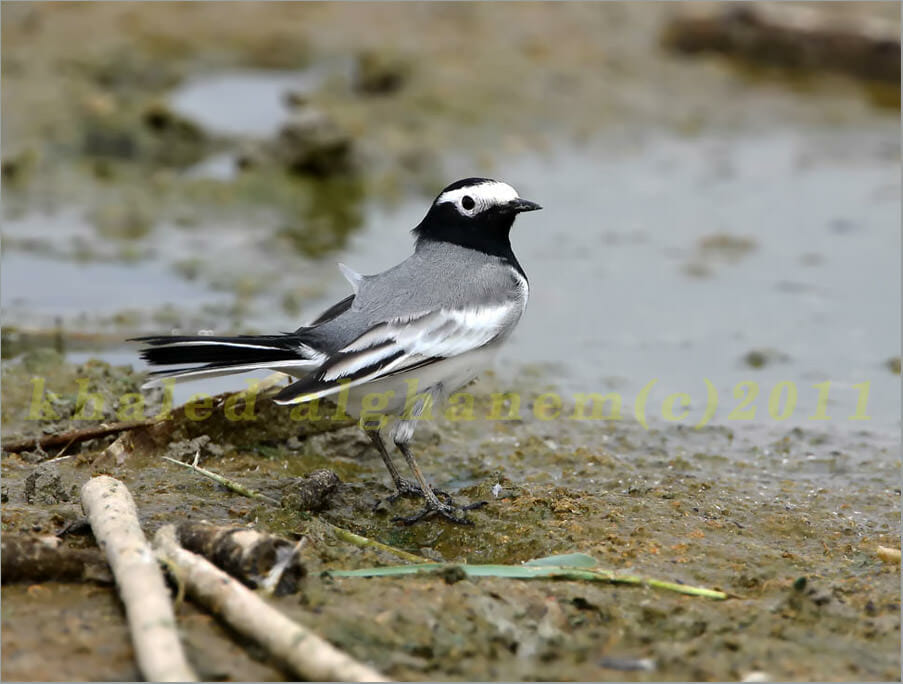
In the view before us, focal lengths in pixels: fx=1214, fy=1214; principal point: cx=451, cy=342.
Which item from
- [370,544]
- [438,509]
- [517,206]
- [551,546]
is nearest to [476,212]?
[517,206]

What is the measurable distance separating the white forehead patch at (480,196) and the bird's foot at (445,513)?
161 cm

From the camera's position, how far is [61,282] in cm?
965

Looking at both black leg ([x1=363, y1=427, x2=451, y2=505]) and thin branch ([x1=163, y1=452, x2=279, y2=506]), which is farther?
black leg ([x1=363, y1=427, x2=451, y2=505])

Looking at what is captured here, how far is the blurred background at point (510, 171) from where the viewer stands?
30.0 ft

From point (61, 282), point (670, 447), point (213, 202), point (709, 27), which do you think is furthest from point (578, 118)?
point (670, 447)

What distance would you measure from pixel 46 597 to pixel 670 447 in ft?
13.4

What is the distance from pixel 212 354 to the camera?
5289 mm

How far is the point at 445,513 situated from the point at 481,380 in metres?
2.57

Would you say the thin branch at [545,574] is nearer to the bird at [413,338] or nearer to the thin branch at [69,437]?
the bird at [413,338]

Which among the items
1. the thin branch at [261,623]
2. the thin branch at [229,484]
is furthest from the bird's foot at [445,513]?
the thin branch at [261,623]

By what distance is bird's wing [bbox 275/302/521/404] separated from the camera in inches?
213

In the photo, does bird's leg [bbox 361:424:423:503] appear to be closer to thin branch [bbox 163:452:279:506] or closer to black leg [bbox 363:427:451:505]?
black leg [bbox 363:427:451:505]

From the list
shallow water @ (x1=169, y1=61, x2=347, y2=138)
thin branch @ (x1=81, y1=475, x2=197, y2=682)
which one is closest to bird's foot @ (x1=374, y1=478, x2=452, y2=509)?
thin branch @ (x1=81, y1=475, x2=197, y2=682)

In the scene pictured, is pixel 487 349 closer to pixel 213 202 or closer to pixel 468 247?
pixel 468 247
